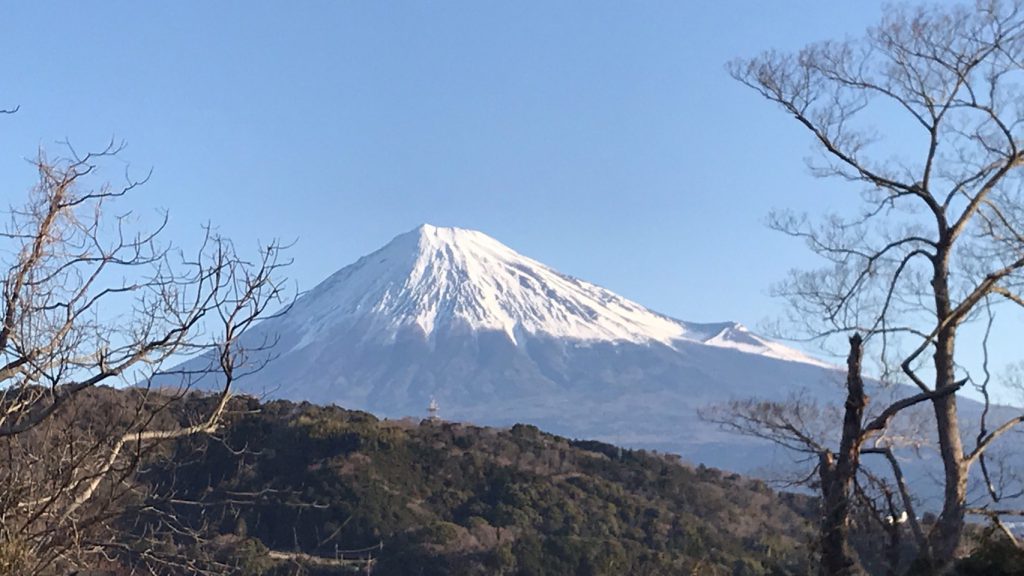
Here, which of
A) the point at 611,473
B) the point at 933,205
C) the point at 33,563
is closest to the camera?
the point at 33,563

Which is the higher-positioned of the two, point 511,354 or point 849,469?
point 511,354

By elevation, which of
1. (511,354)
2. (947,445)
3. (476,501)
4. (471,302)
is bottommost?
(476,501)

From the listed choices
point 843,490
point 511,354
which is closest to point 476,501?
point 843,490

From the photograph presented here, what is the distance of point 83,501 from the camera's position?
4.93 m

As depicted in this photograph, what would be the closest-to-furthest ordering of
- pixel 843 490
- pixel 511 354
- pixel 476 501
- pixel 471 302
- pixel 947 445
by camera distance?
pixel 843 490, pixel 947 445, pixel 476 501, pixel 511 354, pixel 471 302

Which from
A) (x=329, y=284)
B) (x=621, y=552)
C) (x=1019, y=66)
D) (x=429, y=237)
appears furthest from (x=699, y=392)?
(x=1019, y=66)

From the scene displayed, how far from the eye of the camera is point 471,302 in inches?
4786

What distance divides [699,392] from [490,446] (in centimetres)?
7405

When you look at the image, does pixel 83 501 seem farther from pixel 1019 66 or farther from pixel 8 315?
pixel 1019 66

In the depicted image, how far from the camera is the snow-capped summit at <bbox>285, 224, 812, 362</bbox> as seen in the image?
391 feet

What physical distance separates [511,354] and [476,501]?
82.8m

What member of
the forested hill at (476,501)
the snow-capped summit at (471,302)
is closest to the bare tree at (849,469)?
the forested hill at (476,501)

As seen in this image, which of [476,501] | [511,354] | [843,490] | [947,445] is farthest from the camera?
[511,354]

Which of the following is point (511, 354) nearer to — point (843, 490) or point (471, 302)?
point (471, 302)
